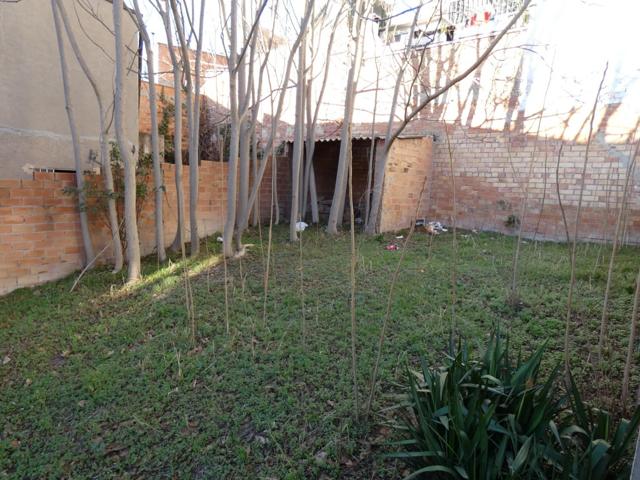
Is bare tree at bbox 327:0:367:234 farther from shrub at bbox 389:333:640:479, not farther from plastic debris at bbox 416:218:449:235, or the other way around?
shrub at bbox 389:333:640:479

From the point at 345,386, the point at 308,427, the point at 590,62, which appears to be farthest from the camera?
the point at 590,62

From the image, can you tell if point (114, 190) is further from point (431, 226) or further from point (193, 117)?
point (431, 226)

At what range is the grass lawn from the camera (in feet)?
6.51

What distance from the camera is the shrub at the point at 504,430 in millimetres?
1392

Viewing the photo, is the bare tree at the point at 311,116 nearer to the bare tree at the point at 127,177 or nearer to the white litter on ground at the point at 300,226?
the white litter on ground at the point at 300,226

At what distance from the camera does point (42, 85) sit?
4.68m

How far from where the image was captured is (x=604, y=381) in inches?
82.5

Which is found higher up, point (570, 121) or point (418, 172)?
point (570, 121)

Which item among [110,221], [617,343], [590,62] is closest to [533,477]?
[617,343]

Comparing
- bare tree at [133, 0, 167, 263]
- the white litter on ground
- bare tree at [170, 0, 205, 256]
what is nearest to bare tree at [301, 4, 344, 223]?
the white litter on ground

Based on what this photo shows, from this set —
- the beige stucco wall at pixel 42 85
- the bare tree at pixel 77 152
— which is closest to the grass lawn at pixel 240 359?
the bare tree at pixel 77 152

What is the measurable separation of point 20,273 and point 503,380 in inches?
189

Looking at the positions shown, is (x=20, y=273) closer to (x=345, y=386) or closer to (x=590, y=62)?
(x=345, y=386)

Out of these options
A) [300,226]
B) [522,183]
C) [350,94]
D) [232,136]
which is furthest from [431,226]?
[300,226]
